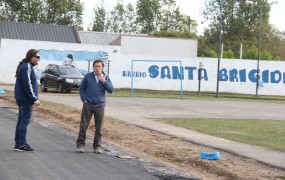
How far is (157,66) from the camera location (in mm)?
52344

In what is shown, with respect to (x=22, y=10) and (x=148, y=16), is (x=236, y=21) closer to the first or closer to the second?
(x=148, y=16)

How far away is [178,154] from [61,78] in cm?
2624

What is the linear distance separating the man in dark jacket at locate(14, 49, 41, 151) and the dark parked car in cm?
2622

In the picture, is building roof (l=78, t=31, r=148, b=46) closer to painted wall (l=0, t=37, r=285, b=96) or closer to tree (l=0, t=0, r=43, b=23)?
painted wall (l=0, t=37, r=285, b=96)

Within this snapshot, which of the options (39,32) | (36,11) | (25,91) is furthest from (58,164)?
(36,11)

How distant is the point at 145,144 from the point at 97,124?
7.67 feet

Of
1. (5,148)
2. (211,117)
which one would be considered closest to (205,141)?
(5,148)

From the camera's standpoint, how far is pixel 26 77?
1252 centimetres

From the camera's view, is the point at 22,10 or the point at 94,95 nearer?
the point at 94,95

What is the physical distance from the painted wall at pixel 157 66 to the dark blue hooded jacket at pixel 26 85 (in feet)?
116

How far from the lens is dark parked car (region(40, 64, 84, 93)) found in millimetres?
38969

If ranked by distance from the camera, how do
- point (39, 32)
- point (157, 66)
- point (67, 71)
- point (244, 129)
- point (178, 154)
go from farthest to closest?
point (39, 32) → point (157, 66) → point (67, 71) → point (244, 129) → point (178, 154)

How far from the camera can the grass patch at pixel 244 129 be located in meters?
16.7

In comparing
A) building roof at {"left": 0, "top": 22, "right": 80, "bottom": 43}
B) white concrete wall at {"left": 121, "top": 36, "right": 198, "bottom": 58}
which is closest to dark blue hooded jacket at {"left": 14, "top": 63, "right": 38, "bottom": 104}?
building roof at {"left": 0, "top": 22, "right": 80, "bottom": 43}
